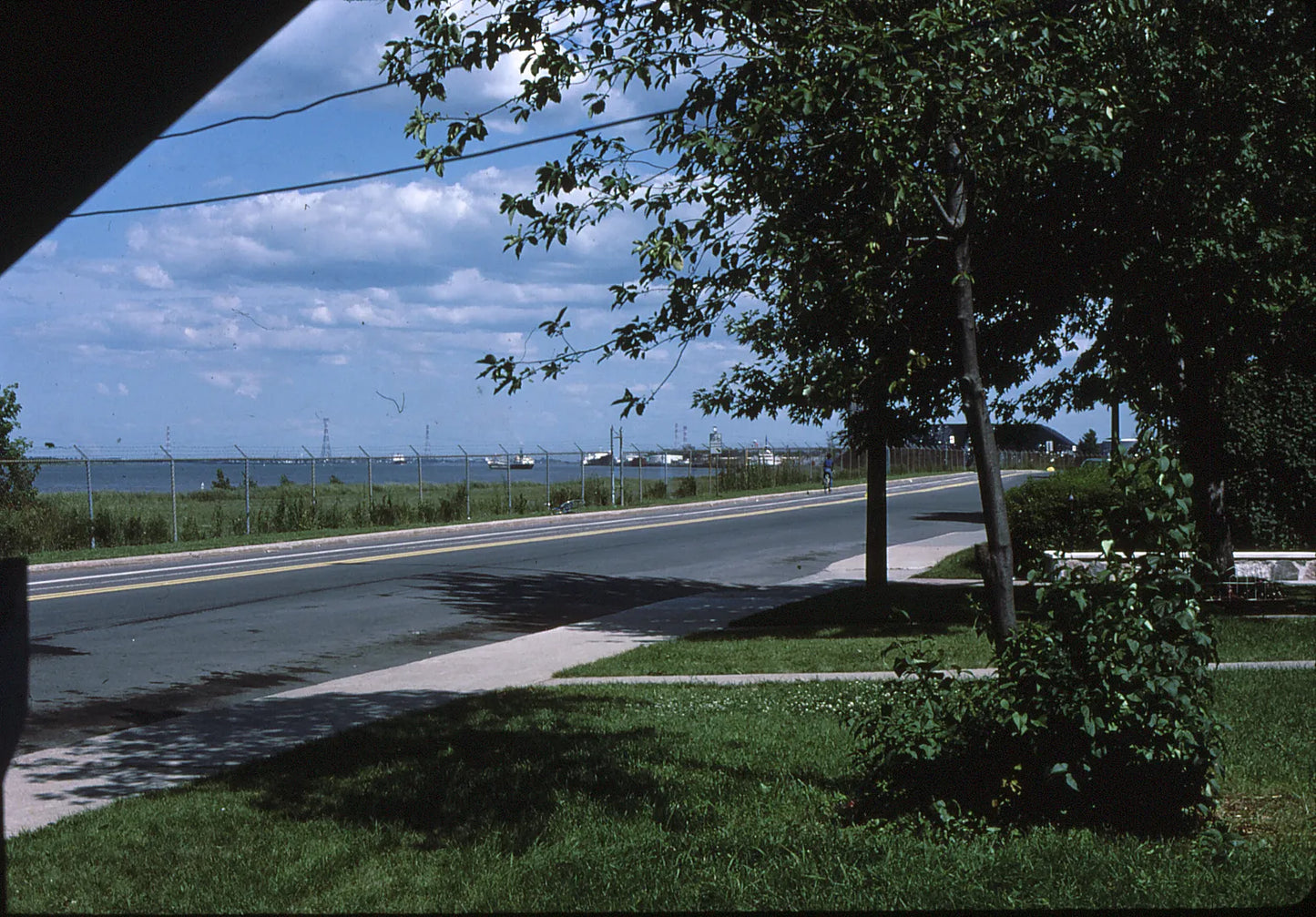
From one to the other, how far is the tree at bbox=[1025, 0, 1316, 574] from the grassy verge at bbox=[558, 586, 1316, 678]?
2.48m

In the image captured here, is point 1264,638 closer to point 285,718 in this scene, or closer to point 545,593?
point 285,718

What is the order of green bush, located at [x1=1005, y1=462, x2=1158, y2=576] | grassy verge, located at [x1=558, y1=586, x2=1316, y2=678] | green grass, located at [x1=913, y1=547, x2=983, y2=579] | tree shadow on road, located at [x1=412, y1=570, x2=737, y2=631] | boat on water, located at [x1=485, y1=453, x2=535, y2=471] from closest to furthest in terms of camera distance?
grassy verge, located at [x1=558, y1=586, x2=1316, y2=678] < tree shadow on road, located at [x1=412, y1=570, x2=737, y2=631] < green bush, located at [x1=1005, y1=462, x2=1158, y2=576] < green grass, located at [x1=913, y1=547, x2=983, y2=579] < boat on water, located at [x1=485, y1=453, x2=535, y2=471]

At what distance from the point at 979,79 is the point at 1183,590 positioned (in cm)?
274

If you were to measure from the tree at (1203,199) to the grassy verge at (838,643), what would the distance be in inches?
97.8

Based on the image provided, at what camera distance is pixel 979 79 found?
577 cm

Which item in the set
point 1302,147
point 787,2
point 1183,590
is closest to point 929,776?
point 1183,590

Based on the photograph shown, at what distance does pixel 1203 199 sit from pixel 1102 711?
7.39 meters

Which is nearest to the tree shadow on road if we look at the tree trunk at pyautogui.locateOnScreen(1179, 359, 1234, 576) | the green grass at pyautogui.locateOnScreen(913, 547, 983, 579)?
the green grass at pyautogui.locateOnScreen(913, 547, 983, 579)

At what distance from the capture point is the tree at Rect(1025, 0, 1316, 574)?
10.3 metres

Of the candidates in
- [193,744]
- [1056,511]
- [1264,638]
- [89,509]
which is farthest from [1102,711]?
[89,509]

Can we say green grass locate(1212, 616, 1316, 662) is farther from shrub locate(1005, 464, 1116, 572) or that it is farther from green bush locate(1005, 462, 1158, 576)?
shrub locate(1005, 464, 1116, 572)

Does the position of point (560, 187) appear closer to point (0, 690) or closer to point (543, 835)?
point (543, 835)

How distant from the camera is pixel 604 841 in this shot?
5.21 meters

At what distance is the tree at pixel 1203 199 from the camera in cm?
1030
